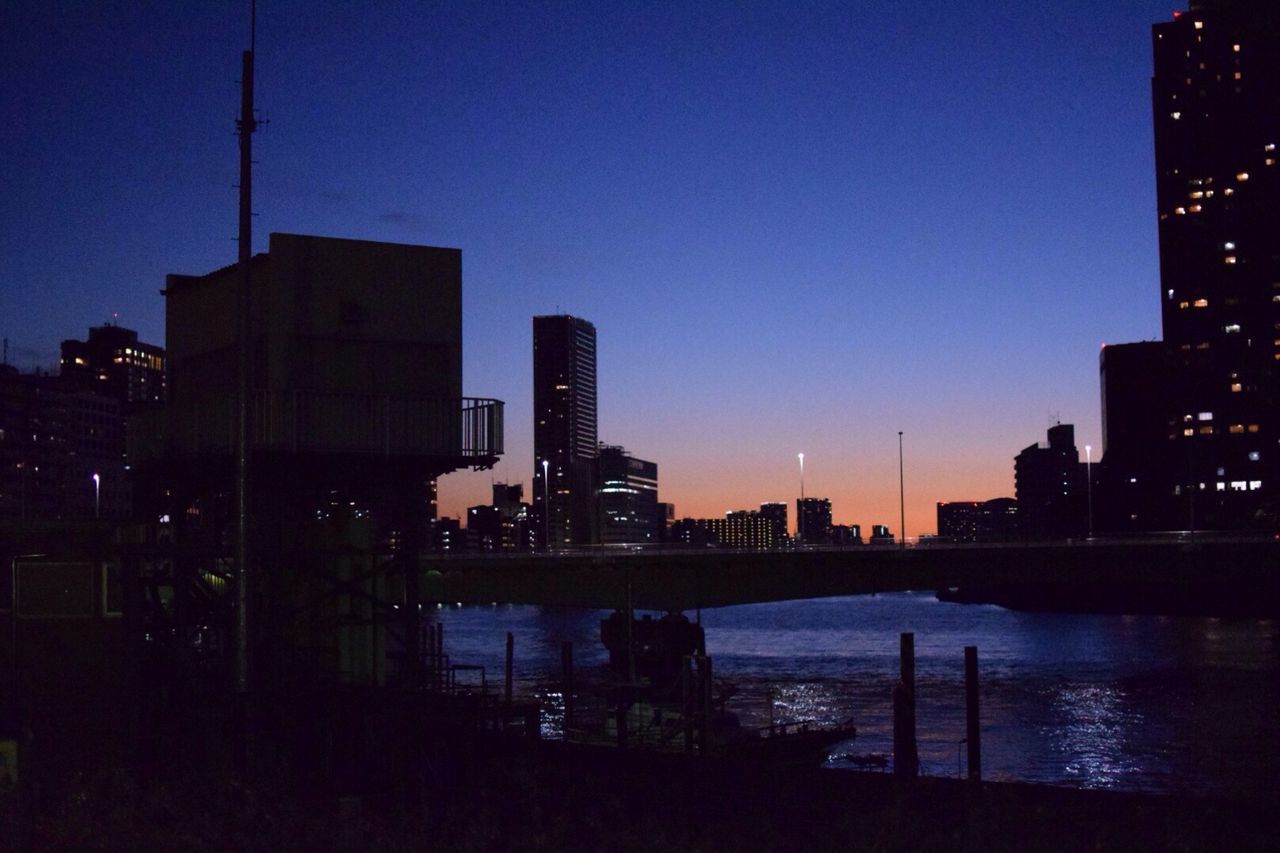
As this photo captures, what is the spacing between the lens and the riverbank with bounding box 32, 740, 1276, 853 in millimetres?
14039

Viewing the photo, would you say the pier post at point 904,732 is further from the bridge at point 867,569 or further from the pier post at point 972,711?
the bridge at point 867,569

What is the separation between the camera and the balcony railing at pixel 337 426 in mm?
28594

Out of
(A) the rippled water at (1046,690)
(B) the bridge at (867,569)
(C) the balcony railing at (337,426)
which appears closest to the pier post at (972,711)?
(A) the rippled water at (1046,690)

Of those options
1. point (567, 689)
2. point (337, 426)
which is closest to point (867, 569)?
point (567, 689)

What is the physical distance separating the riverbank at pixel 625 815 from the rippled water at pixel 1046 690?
89.6 ft

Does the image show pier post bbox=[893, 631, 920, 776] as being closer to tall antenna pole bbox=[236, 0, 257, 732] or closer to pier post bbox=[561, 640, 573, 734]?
tall antenna pole bbox=[236, 0, 257, 732]

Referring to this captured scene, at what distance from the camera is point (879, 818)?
51.4 ft

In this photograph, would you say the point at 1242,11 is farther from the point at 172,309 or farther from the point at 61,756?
the point at 172,309

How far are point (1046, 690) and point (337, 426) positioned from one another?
5682 centimetres

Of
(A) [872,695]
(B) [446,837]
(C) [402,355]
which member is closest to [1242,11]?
(B) [446,837]

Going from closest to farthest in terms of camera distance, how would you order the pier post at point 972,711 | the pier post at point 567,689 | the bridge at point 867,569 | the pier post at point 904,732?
the pier post at point 904,732 < the pier post at point 972,711 < the pier post at point 567,689 < the bridge at point 867,569

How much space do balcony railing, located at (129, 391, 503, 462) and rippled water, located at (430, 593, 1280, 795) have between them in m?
19.7

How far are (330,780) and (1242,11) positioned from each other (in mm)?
14405

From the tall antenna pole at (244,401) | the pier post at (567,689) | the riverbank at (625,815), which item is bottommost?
the pier post at (567,689)
